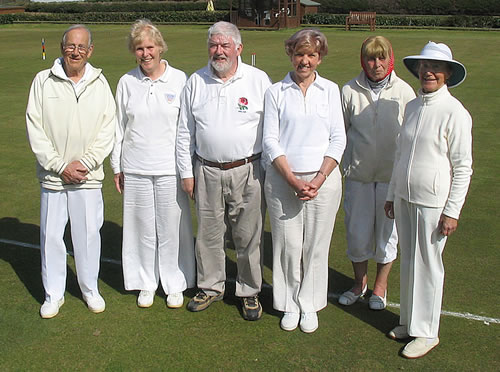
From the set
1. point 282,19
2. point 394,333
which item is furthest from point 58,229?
point 282,19

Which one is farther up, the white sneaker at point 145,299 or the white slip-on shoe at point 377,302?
the white slip-on shoe at point 377,302

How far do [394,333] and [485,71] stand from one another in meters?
16.4

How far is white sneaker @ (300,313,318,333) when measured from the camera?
15.0 feet

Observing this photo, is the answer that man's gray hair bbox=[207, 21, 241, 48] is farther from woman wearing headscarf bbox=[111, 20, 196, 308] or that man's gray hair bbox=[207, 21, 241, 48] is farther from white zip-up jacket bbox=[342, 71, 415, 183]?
white zip-up jacket bbox=[342, 71, 415, 183]

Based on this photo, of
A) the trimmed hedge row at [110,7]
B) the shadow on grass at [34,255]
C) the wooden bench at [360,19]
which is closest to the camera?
the shadow on grass at [34,255]

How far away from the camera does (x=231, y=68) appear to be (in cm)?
444

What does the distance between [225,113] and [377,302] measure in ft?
6.57

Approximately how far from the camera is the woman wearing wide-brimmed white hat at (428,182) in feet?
12.9

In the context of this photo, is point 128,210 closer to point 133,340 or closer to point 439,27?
point 133,340

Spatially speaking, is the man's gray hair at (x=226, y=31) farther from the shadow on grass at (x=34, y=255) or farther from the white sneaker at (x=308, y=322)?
the shadow on grass at (x=34, y=255)

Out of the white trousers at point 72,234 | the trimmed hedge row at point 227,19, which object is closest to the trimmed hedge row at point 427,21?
the trimmed hedge row at point 227,19

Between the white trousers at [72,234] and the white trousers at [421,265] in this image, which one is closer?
the white trousers at [421,265]

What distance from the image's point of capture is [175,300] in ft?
16.4

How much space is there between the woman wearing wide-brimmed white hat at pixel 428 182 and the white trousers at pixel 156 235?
5.74 feet
